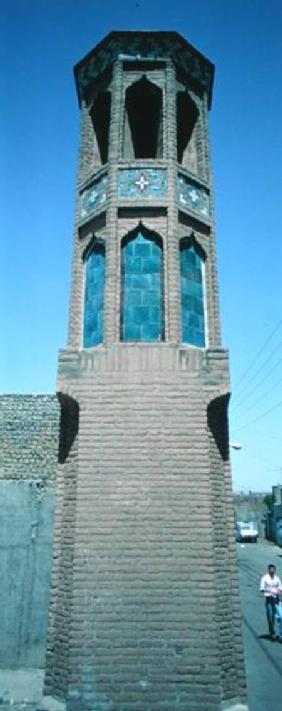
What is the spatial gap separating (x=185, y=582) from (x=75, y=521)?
1.49m

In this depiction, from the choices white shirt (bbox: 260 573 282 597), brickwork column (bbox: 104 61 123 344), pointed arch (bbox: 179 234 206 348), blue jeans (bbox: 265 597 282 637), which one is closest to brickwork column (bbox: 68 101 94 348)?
brickwork column (bbox: 104 61 123 344)

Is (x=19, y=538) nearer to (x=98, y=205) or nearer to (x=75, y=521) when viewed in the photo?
(x=75, y=521)

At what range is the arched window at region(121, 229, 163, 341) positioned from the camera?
7027mm

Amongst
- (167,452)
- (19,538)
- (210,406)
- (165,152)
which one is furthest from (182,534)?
(165,152)

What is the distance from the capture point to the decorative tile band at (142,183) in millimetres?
7500

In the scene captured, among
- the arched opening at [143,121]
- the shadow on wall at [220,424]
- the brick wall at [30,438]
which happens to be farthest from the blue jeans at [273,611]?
the arched opening at [143,121]

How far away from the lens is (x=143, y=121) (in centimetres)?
945

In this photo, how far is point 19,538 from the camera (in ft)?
31.1

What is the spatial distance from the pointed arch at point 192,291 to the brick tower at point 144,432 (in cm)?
2

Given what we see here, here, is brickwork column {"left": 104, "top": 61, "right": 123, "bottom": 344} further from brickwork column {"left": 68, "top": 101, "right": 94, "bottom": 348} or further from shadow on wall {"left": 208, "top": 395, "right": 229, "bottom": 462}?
shadow on wall {"left": 208, "top": 395, "right": 229, "bottom": 462}

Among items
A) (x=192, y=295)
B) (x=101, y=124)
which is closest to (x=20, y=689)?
(x=192, y=295)

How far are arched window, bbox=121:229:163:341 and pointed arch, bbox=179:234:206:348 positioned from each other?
1.28 ft

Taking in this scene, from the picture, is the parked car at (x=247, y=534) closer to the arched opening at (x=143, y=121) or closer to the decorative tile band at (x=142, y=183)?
the arched opening at (x=143, y=121)

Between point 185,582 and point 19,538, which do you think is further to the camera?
point 19,538
